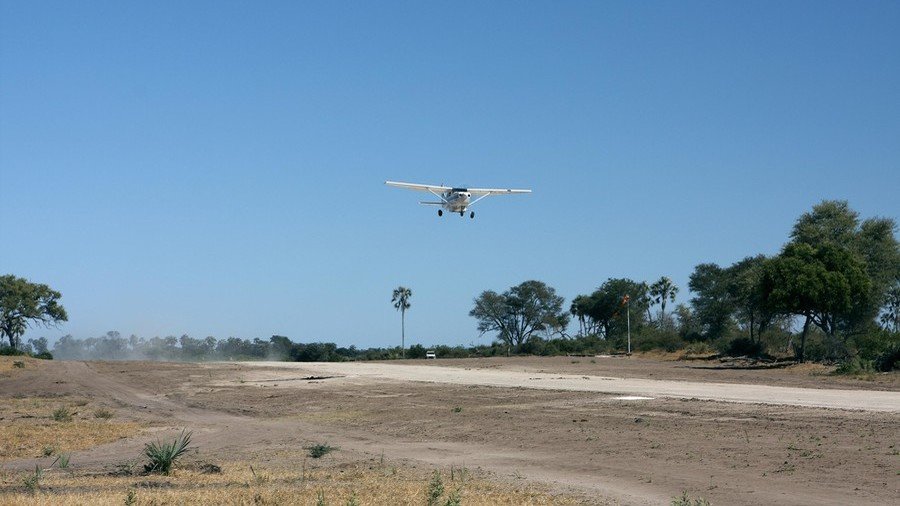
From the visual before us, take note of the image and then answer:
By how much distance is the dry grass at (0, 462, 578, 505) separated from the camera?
1398 centimetres

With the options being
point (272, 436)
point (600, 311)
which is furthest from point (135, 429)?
point (600, 311)

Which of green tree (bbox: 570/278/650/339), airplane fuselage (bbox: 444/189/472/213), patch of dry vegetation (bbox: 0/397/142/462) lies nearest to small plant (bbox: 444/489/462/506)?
patch of dry vegetation (bbox: 0/397/142/462)

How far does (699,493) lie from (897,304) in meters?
80.3

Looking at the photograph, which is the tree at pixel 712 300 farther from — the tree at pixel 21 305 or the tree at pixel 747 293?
the tree at pixel 21 305

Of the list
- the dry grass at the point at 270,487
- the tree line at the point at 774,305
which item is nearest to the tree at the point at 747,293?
the tree line at the point at 774,305

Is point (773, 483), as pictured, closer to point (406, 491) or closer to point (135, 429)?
point (406, 491)

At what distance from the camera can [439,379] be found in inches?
1953

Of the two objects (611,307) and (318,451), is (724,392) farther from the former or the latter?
(611,307)

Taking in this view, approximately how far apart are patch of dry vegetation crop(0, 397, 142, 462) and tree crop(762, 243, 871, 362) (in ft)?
135

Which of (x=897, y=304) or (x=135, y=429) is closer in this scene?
(x=135, y=429)

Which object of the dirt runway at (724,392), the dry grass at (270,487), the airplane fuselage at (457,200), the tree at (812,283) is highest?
the airplane fuselage at (457,200)

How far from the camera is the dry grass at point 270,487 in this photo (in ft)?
45.9

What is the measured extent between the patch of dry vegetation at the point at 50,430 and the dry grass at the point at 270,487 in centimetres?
461

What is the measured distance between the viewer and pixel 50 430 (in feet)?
86.4
